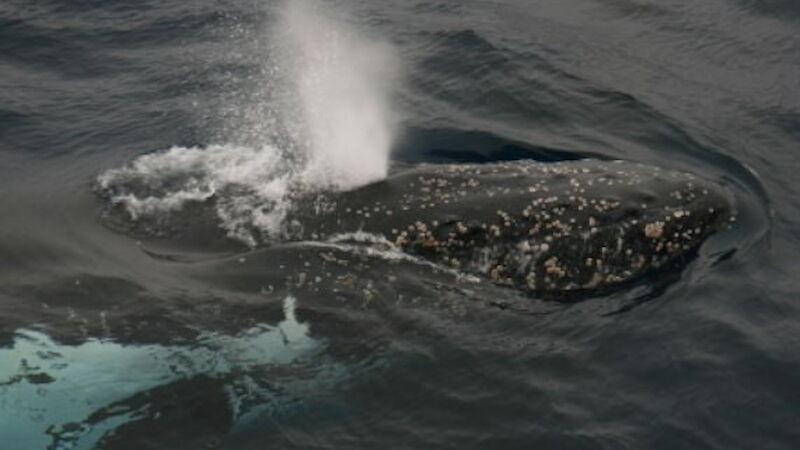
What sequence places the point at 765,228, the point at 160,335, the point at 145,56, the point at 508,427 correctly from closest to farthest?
the point at 508,427 → the point at 160,335 → the point at 765,228 → the point at 145,56

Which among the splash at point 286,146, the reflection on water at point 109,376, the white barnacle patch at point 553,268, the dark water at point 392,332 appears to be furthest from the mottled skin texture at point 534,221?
the reflection on water at point 109,376

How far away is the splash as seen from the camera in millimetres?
12898

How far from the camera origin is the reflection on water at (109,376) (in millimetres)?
10211

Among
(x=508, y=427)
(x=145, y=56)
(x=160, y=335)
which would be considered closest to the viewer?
(x=508, y=427)

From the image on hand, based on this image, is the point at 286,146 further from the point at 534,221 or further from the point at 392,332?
the point at 392,332

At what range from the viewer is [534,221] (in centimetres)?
1208

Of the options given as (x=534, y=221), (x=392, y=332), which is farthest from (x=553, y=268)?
(x=392, y=332)

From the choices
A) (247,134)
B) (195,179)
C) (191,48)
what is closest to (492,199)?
(195,179)

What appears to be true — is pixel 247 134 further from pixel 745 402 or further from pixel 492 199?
pixel 745 402

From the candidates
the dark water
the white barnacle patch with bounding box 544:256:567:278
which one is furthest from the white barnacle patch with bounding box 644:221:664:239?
the white barnacle patch with bounding box 544:256:567:278

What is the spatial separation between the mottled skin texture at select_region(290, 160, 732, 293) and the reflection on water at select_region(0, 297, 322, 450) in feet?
5.69

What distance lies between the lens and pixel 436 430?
33.4ft

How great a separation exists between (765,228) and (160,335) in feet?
24.6

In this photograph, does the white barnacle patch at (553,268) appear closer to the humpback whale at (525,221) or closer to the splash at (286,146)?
the humpback whale at (525,221)
